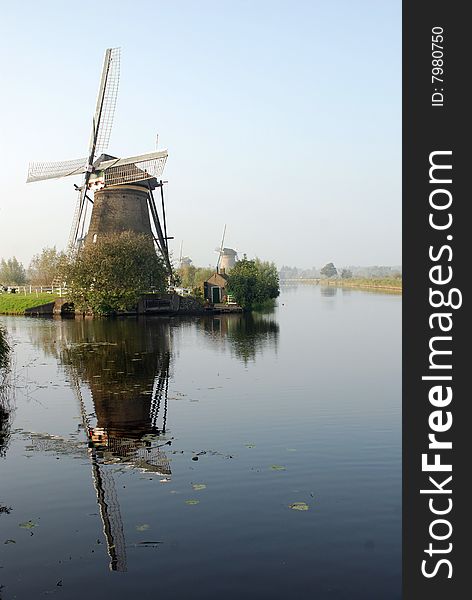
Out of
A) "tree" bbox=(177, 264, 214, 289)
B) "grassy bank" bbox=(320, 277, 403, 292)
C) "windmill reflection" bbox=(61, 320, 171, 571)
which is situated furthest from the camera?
"grassy bank" bbox=(320, 277, 403, 292)

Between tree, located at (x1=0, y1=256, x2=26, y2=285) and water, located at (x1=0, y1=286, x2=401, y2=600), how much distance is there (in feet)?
273

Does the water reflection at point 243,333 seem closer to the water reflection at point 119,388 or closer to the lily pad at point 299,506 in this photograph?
the water reflection at point 119,388

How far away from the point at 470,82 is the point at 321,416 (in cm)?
935

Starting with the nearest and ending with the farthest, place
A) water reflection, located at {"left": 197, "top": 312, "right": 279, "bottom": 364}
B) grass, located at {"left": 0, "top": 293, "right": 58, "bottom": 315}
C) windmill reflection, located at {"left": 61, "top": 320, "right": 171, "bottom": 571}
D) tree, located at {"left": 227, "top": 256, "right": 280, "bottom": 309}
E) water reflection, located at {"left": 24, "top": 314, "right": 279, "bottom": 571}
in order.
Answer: windmill reflection, located at {"left": 61, "top": 320, "right": 171, "bottom": 571}
water reflection, located at {"left": 24, "top": 314, "right": 279, "bottom": 571}
water reflection, located at {"left": 197, "top": 312, "right": 279, "bottom": 364}
grass, located at {"left": 0, "top": 293, "right": 58, "bottom": 315}
tree, located at {"left": 227, "top": 256, "right": 280, "bottom": 309}

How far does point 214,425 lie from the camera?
14320mm

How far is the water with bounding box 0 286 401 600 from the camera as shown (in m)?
7.00

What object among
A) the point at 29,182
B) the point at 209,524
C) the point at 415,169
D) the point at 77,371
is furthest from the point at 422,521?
the point at 29,182

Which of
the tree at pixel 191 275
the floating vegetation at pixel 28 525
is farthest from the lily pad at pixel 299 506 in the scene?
the tree at pixel 191 275

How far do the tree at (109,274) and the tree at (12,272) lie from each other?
50089 millimetres

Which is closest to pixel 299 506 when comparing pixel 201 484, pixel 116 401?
pixel 201 484

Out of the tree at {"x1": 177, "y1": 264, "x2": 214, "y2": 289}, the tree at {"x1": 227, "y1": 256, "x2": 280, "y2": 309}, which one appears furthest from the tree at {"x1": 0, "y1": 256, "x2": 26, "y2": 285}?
the tree at {"x1": 227, "y1": 256, "x2": 280, "y2": 309}

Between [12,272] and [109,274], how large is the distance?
2450 inches

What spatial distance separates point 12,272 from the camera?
4156 inches

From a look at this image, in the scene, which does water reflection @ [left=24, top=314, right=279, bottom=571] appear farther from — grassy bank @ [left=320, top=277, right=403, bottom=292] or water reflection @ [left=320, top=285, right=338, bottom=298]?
grassy bank @ [left=320, top=277, right=403, bottom=292]
